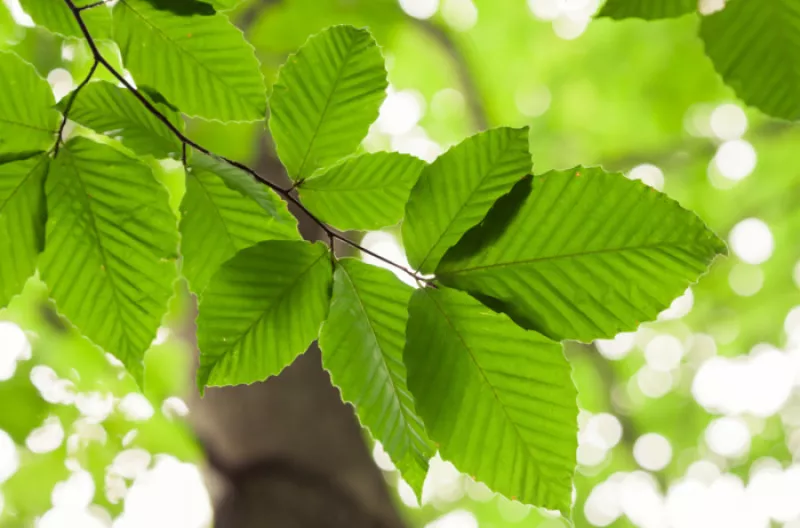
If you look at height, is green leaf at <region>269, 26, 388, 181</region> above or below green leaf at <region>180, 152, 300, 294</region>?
above

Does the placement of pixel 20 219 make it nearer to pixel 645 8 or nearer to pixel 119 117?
pixel 119 117

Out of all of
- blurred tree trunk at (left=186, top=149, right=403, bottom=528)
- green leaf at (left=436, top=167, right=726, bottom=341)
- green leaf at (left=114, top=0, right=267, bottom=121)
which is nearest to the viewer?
green leaf at (left=436, top=167, right=726, bottom=341)

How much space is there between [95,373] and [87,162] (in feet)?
6.29

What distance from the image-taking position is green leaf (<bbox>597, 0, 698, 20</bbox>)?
46cm

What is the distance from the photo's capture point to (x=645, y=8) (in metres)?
0.46

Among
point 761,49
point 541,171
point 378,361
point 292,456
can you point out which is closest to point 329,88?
point 378,361

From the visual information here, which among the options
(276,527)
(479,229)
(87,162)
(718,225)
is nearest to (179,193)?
(276,527)

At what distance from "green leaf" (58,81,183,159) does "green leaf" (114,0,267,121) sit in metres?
0.05

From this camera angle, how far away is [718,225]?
11.6ft

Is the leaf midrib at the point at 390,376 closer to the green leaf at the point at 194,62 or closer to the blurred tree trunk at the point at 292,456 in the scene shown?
the green leaf at the point at 194,62

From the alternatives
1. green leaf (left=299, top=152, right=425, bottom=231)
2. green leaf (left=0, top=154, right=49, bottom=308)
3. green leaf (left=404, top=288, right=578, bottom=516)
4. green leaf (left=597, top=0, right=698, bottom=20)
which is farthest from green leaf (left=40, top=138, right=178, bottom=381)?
green leaf (left=597, top=0, right=698, bottom=20)

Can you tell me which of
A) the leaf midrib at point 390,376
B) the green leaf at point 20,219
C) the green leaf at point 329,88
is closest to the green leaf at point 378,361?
the leaf midrib at point 390,376

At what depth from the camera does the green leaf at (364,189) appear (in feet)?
1.53

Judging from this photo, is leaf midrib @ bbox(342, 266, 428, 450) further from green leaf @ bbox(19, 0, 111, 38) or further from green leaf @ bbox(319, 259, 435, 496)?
green leaf @ bbox(19, 0, 111, 38)
